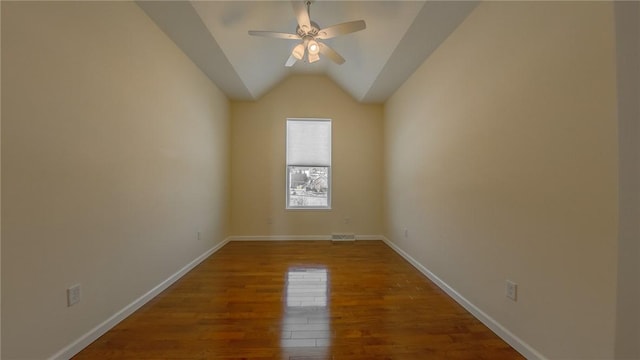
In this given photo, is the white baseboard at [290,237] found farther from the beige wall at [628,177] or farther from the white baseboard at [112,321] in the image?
the beige wall at [628,177]

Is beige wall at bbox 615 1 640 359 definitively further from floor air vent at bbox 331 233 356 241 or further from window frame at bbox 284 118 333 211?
window frame at bbox 284 118 333 211

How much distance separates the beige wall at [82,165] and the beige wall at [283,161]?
5.98ft

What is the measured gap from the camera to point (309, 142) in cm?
459

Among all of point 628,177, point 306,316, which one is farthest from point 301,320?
point 628,177

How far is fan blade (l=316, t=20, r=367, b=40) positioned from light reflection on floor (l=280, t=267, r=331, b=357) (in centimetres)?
256

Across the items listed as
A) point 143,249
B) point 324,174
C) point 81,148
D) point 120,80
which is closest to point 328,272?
point 143,249

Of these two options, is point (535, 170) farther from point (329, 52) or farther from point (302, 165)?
point (302, 165)

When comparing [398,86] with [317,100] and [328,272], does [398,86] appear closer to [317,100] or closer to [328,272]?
[317,100]

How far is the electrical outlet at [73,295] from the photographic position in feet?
4.73

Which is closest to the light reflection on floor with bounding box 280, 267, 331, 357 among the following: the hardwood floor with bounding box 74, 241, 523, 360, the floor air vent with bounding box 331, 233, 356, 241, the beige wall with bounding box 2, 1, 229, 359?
the hardwood floor with bounding box 74, 241, 523, 360

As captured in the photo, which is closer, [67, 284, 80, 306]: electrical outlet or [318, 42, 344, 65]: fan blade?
[67, 284, 80, 306]: electrical outlet

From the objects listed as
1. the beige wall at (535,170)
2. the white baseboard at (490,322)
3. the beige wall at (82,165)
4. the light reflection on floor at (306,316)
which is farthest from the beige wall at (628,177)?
the beige wall at (82,165)

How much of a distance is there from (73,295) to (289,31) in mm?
3245

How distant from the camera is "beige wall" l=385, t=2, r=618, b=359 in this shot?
44.3 inches
